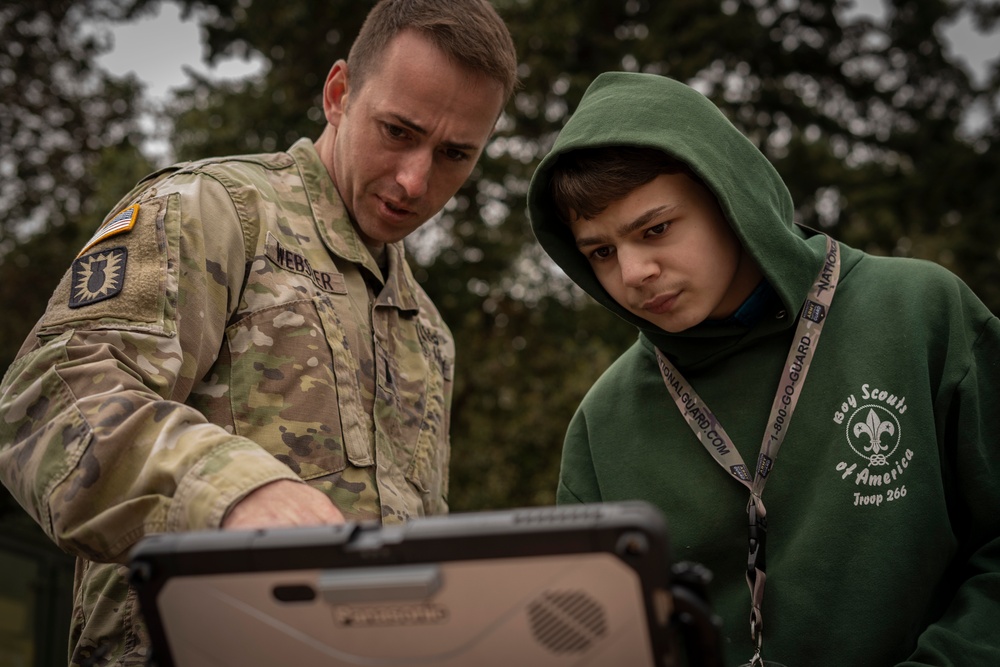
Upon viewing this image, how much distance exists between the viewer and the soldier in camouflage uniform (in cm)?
177

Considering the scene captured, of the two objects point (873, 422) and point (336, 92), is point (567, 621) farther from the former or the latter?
point (336, 92)

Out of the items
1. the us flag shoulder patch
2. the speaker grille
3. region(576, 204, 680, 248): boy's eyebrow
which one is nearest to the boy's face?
region(576, 204, 680, 248): boy's eyebrow

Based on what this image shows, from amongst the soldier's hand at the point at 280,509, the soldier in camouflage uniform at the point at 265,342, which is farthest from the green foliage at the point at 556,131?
the soldier's hand at the point at 280,509

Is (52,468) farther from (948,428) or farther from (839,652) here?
(948,428)

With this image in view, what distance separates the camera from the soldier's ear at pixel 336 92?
3268 millimetres

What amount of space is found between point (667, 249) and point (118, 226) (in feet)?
4.25

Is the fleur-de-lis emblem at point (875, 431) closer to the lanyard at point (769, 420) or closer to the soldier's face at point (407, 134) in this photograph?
the lanyard at point (769, 420)

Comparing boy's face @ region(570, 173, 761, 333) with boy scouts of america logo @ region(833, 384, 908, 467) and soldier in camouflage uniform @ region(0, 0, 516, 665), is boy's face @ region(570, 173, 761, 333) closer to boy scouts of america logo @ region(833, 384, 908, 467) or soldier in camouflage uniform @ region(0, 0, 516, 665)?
boy scouts of america logo @ region(833, 384, 908, 467)

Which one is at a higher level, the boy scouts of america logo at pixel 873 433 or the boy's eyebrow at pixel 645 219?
the boy's eyebrow at pixel 645 219

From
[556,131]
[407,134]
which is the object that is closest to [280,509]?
[407,134]

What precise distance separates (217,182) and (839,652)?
1.90 m

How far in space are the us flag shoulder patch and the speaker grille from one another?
4.87ft

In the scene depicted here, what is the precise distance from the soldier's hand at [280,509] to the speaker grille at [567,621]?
1.30ft

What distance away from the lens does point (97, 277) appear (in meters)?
2.24
